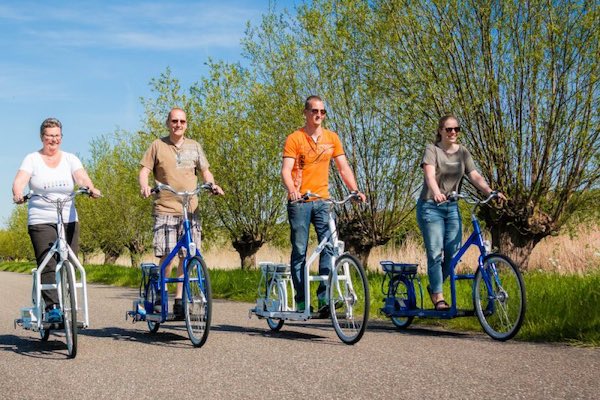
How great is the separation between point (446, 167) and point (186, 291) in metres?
2.93

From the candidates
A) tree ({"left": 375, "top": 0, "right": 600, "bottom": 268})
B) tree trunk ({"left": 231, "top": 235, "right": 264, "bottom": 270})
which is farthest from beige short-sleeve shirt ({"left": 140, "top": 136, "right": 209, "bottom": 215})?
tree trunk ({"left": 231, "top": 235, "right": 264, "bottom": 270})

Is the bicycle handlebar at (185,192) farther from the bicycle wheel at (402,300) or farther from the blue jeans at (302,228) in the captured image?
the bicycle wheel at (402,300)

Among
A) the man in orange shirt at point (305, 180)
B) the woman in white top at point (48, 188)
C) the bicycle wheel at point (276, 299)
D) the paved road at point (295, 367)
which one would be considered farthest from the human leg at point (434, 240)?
the woman in white top at point (48, 188)

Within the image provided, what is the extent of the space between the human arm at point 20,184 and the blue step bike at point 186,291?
1191mm

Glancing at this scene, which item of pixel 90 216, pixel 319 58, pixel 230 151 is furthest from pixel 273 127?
pixel 90 216

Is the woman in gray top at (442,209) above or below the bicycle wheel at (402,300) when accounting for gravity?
above

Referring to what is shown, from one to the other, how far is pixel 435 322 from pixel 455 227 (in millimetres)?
1353

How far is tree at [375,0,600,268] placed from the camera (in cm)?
1147

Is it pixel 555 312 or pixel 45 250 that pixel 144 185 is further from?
pixel 555 312

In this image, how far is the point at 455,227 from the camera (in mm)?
7766

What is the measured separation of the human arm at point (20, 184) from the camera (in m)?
6.86

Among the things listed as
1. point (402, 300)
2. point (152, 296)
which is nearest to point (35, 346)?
point (152, 296)

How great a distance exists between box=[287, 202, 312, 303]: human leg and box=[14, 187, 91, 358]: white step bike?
204 cm

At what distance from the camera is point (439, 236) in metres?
7.76
